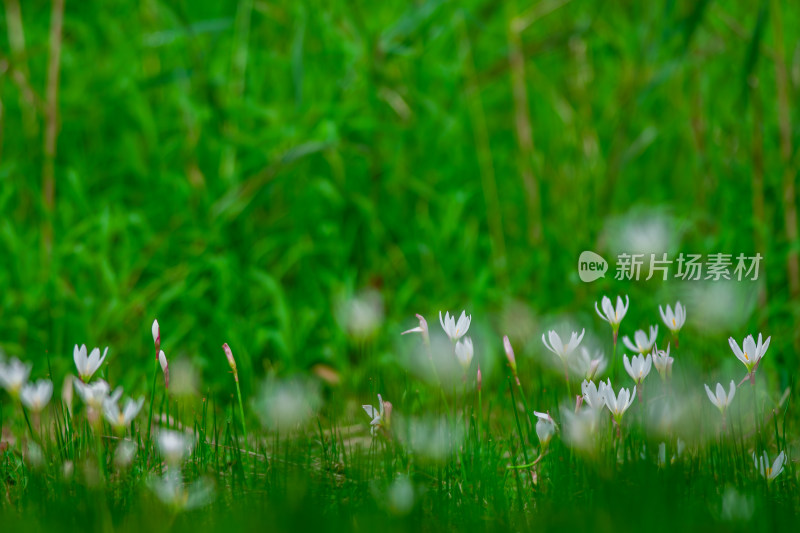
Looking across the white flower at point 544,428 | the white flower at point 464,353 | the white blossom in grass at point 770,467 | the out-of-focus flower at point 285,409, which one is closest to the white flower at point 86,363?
the out-of-focus flower at point 285,409

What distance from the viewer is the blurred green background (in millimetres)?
2621

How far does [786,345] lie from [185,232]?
6.72 feet

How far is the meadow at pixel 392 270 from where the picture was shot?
129 cm

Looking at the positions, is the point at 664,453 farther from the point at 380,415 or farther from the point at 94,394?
the point at 94,394

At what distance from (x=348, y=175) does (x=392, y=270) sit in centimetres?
42

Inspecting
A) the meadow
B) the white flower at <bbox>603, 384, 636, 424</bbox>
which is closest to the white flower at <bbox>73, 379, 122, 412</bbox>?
the meadow

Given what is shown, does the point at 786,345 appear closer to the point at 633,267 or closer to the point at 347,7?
the point at 633,267

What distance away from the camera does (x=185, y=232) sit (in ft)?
9.58

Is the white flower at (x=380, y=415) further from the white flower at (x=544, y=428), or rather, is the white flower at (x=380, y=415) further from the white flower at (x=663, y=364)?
the white flower at (x=663, y=364)

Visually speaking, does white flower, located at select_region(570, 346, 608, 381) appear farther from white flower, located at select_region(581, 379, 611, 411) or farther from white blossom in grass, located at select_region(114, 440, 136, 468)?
white blossom in grass, located at select_region(114, 440, 136, 468)

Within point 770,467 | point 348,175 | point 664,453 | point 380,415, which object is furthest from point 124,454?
point 348,175

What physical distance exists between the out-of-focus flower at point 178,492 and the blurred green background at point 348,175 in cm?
84

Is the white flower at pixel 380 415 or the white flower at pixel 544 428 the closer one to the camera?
the white flower at pixel 544 428

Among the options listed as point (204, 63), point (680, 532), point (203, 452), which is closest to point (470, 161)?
point (204, 63)
